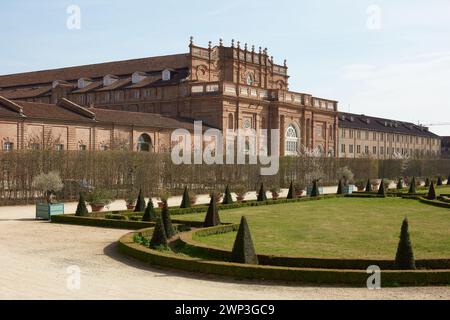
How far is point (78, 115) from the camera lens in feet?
153

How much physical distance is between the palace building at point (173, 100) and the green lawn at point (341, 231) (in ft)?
69.5

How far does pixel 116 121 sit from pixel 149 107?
47.6 feet

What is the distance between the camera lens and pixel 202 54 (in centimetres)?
6275

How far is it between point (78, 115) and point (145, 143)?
22.3 ft

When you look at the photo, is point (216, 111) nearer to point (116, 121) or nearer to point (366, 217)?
point (116, 121)

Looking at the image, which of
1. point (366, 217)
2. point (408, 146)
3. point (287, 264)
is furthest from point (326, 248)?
point (408, 146)

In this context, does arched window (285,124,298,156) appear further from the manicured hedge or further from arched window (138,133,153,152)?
the manicured hedge

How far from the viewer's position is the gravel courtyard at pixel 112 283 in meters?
10.6

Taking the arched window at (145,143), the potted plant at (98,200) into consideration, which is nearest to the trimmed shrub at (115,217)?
the potted plant at (98,200)

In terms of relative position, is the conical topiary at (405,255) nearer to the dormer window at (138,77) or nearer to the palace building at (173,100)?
the palace building at (173,100)

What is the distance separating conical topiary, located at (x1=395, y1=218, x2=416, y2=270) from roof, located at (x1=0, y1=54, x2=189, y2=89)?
5230 centimetres

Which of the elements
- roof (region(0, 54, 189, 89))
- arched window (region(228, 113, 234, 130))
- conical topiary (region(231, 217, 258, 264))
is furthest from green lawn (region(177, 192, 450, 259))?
roof (region(0, 54, 189, 89))

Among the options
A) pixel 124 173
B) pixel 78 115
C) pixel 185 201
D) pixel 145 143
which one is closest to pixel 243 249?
pixel 185 201

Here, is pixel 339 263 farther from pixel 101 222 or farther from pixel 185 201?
pixel 185 201
